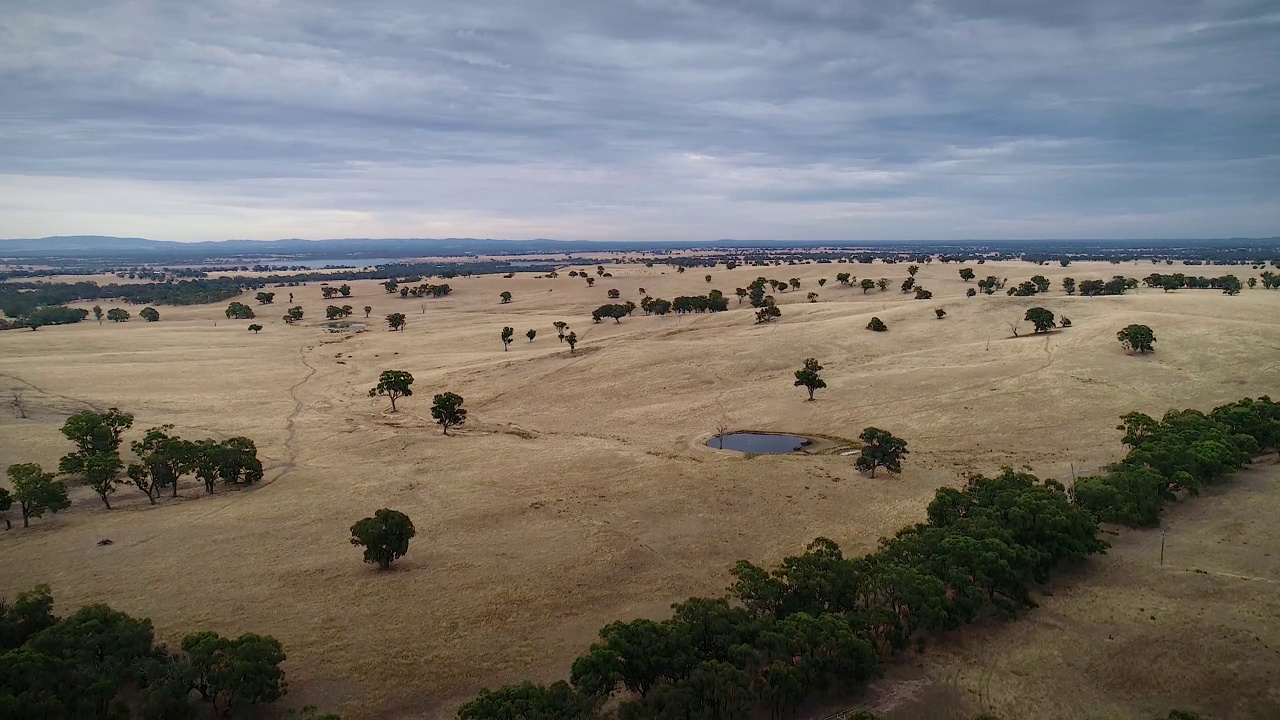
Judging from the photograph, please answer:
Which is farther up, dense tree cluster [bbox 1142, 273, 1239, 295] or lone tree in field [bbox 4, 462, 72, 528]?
dense tree cluster [bbox 1142, 273, 1239, 295]

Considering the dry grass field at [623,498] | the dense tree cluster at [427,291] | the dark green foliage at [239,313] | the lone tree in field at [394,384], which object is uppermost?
the dense tree cluster at [427,291]

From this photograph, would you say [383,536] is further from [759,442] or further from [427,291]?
[427,291]

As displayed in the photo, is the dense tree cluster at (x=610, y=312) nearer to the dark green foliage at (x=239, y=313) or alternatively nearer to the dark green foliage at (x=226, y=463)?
the dark green foliage at (x=226, y=463)

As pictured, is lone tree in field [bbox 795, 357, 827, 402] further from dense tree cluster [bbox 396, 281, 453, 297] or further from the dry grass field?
dense tree cluster [bbox 396, 281, 453, 297]

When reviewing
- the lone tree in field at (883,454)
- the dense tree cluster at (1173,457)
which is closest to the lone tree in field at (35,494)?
the lone tree in field at (883,454)

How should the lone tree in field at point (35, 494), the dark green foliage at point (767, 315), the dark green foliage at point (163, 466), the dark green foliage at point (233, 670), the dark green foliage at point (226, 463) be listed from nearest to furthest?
the dark green foliage at point (233, 670) < the lone tree in field at point (35, 494) < the dark green foliage at point (163, 466) < the dark green foliage at point (226, 463) < the dark green foliage at point (767, 315)

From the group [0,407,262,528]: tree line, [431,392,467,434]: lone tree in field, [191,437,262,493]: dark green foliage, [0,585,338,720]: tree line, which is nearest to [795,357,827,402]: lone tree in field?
[431,392,467,434]: lone tree in field

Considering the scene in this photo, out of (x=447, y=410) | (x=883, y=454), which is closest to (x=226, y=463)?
(x=447, y=410)
